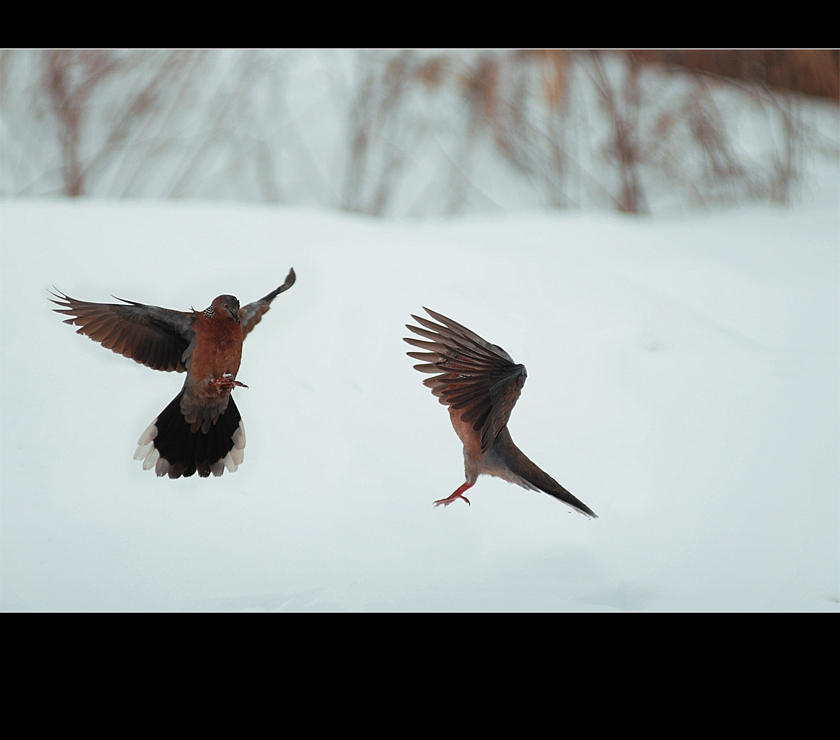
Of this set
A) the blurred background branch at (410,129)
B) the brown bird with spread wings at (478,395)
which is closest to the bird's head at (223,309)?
the brown bird with spread wings at (478,395)

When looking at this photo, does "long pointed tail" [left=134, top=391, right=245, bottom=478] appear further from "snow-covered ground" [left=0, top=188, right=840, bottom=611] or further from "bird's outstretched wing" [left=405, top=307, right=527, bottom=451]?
"bird's outstretched wing" [left=405, top=307, right=527, bottom=451]

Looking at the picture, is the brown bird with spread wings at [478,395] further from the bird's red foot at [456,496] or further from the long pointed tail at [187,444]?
the long pointed tail at [187,444]

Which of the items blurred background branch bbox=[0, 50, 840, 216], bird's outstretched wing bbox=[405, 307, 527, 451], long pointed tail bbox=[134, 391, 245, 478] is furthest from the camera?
blurred background branch bbox=[0, 50, 840, 216]

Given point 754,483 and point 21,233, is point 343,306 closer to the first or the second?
point 21,233

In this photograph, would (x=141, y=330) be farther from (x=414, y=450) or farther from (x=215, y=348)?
(x=414, y=450)

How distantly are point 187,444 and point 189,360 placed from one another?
13 cm

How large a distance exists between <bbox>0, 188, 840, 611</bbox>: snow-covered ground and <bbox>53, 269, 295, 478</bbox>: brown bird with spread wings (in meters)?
0.04

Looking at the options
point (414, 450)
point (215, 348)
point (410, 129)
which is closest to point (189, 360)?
point (215, 348)

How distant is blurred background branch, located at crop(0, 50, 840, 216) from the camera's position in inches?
69.6

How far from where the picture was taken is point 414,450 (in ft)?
4.15

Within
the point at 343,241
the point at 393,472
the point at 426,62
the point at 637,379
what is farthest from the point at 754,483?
the point at 426,62

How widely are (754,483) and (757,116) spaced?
915 mm

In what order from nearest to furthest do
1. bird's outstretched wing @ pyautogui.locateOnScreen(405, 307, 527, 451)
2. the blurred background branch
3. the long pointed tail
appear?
bird's outstretched wing @ pyautogui.locateOnScreen(405, 307, 527, 451), the long pointed tail, the blurred background branch

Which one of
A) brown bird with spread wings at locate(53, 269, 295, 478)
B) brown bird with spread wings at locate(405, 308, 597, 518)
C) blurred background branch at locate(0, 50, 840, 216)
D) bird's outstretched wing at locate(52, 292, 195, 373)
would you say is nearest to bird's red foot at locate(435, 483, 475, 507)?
brown bird with spread wings at locate(405, 308, 597, 518)
